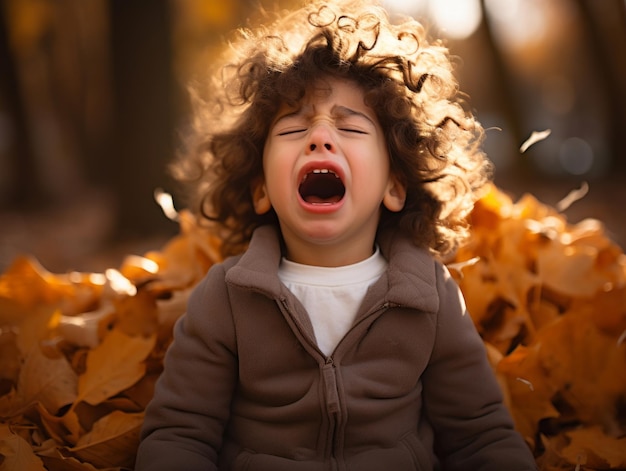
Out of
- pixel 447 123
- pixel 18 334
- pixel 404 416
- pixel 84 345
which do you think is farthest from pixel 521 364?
pixel 18 334

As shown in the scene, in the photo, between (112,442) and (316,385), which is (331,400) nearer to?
(316,385)

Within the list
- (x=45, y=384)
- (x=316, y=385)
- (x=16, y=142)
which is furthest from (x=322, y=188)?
(x=16, y=142)

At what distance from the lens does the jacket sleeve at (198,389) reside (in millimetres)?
1880

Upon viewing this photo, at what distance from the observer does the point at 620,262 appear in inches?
110

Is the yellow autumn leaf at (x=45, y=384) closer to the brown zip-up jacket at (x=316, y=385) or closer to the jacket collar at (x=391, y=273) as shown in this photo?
the brown zip-up jacket at (x=316, y=385)

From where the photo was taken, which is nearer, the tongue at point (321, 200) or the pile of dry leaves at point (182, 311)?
the tongue at point (321, 200)

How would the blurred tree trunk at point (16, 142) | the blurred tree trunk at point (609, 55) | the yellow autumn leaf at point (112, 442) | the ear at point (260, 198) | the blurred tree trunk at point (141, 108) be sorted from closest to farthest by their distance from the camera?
the yellow autumn leaf at point (112, 442) → the ear at point (260, 198) → the blurred tree trunk at point (141, 108) → the blurred tree trunk at point (16, 142) → the blurred tree trunk at point (609, 55)

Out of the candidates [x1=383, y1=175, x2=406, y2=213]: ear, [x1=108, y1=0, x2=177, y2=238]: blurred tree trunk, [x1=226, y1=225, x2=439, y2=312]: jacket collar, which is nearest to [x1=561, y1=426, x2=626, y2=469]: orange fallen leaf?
[x1=226, y1=225, x2=439, y2=312]: jacket collar

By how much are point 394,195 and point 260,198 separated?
430 millimetres

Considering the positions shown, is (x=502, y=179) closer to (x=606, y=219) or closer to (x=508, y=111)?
(x=508, y=111)

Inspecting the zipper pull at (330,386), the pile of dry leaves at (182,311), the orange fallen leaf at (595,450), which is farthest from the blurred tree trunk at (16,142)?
the orange fallen leaf at (595,450)

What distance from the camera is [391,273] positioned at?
1953 millimetres

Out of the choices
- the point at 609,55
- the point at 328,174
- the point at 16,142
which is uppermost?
the point at 609,55

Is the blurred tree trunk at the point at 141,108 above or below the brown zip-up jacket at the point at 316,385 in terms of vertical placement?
above
